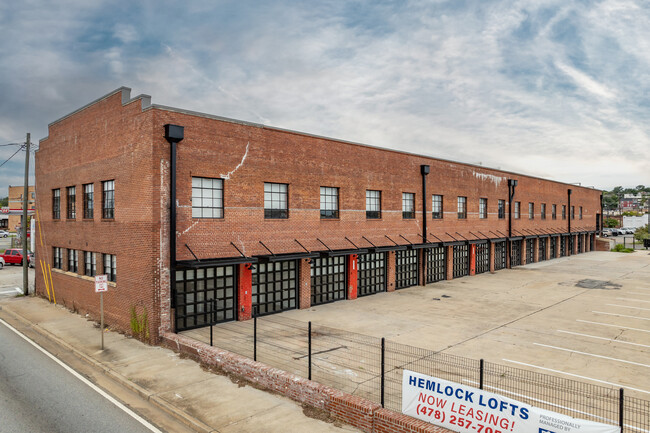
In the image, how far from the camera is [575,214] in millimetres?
58438

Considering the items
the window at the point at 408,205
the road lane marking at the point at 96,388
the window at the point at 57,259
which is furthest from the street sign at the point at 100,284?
the window at the point at 408,205

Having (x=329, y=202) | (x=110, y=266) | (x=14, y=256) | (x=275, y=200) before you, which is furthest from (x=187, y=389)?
(x=14, y=256)

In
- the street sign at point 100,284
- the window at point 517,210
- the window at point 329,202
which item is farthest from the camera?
the window at point 517,210

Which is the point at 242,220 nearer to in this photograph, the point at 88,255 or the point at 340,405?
the point at 88,255

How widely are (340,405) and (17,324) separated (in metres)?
17.6

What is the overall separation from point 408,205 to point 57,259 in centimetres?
2208

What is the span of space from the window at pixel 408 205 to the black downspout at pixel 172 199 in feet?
55.1

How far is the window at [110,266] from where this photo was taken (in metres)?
18.8

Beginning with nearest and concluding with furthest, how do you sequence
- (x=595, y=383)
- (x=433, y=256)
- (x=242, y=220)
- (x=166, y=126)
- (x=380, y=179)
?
1. (x=595, y=383)
2. (x=166, y=126)
3. (x=242, y=220)
4. (x=380, y=179)
5. (x=433, y=256)

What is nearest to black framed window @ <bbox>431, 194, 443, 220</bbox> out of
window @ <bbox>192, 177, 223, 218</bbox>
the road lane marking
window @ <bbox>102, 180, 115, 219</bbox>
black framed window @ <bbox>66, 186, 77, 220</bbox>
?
window @ <bbox>192, 177, 223, 218</bbox>

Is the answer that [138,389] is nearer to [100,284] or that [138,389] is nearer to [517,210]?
[100,284]

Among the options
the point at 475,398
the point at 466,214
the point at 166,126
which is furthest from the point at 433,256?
the point at 475,398

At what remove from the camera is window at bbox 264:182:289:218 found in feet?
66.7

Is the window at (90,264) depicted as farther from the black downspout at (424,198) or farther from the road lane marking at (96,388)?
the black downspout at (424,198)
